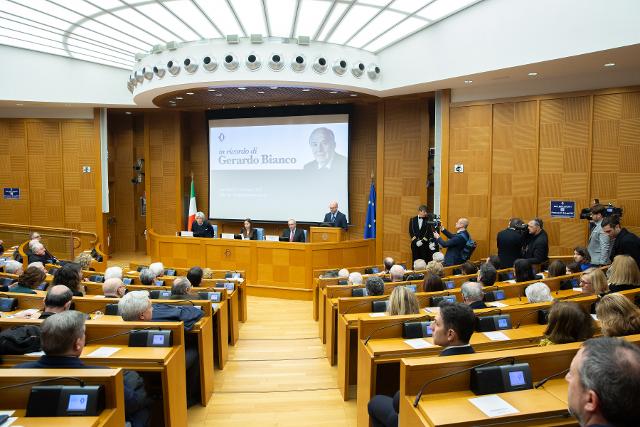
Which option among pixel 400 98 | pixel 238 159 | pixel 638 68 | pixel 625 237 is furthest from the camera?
pixel 238 159

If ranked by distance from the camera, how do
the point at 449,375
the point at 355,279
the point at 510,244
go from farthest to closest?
the point at 510,244, the point at 355,279, the point at 449,375

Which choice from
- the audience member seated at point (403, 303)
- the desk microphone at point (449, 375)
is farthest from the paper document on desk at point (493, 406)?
the audience member seated at point (403, 303)

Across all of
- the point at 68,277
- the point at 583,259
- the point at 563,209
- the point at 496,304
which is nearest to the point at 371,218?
the point at 563,209

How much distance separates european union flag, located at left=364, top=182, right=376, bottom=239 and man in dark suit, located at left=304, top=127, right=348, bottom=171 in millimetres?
858

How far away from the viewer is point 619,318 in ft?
8.55

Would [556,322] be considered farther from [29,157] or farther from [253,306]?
[29,157]

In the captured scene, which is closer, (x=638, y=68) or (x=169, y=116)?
(x=638, y=68)

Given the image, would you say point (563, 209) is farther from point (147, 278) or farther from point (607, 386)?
point (607, 386)

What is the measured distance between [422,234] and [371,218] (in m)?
1.78

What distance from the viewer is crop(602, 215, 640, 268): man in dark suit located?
16.6 ft

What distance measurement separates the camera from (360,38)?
26.8ft

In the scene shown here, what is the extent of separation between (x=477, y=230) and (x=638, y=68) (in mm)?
3520

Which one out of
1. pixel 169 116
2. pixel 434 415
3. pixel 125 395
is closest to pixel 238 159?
pixel 169 116

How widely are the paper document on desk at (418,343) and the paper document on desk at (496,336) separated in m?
0.46
